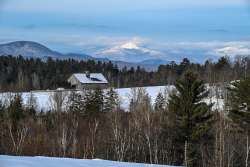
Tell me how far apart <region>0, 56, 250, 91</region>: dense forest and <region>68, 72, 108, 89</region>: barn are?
351 centimetres

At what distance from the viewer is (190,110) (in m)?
23.4

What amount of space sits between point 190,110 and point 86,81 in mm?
54735

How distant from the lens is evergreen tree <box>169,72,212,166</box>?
22812 millimetres

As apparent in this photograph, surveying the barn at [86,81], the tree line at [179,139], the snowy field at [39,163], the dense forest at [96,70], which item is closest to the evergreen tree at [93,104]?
the tree line at [179,139]

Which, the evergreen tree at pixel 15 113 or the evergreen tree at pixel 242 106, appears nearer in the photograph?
the evergreen tree at pixel 242 106

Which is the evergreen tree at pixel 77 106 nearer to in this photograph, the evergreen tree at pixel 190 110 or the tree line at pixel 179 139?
the tree line at pixel 179 139

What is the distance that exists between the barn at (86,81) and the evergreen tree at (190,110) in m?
52.0

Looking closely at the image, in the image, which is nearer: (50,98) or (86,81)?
(50,98)

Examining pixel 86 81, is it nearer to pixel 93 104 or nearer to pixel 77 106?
pixel 77 106

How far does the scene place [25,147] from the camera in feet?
83.2

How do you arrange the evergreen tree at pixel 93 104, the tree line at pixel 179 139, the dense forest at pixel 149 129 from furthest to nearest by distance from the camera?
the evergreen tree at pixel 93 104
the dense forest at pixel 149 129
the tree line at pixel 179 139

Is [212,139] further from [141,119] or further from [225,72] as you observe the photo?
[225,72]

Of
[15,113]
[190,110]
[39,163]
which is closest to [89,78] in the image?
[15,113]

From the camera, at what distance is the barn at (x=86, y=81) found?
76188 mm
